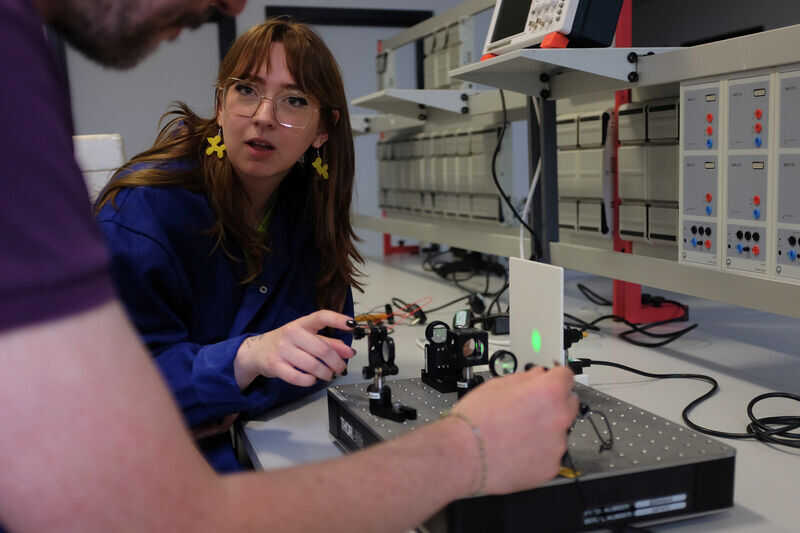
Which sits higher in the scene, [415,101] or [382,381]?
[415,101]

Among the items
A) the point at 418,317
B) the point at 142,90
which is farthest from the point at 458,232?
the point at 142,90

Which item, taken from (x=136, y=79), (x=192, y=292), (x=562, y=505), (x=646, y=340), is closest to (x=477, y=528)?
(x=562, y=505)

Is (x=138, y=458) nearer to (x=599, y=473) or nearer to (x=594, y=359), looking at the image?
(x=599, y=473)

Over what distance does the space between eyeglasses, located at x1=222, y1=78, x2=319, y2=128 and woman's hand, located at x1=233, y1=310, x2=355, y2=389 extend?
0.41 m

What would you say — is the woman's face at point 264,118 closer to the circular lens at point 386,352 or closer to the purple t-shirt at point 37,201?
the circular lens at point 386,352

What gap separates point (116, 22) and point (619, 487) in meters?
0.59

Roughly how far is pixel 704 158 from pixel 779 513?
0.70m

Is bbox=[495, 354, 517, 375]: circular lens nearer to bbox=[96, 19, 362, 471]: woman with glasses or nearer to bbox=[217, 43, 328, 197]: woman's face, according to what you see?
bbox=[96, 19, 362, 471]: woman with glasses

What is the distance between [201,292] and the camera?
1206 millimetres

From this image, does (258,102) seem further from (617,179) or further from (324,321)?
(617,179)

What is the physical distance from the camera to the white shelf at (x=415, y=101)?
2320mm

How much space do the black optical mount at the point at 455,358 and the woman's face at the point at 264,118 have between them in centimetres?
48

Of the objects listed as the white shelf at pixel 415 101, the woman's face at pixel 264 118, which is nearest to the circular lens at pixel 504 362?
the woman's face at pixel 264 118

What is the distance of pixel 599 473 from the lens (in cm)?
69
